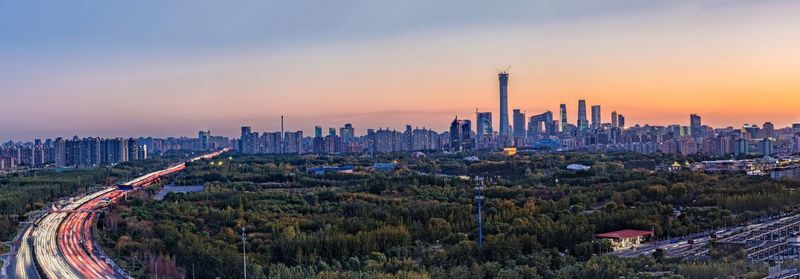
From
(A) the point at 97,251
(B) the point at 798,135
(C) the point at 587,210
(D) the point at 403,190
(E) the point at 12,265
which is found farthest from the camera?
(B) the point at 798,135

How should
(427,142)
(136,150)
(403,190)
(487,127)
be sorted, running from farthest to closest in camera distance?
1. (487,127)
2. (427,142)
3. (136,150)
4. (403,190)

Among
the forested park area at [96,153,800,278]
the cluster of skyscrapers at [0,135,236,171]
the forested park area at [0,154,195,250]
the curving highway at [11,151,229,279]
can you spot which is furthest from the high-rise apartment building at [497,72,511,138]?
the curving highway at [11,151,229,279]

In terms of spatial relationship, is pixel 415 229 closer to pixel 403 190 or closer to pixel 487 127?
pixel 403 190

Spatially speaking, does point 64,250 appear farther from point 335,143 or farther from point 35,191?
point 335,143

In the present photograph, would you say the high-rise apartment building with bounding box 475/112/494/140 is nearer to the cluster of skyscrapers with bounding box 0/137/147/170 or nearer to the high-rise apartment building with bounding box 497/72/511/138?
the high-rise apartment building with bounding box 497/72/511/138

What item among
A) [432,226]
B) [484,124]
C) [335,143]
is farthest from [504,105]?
[432,226]

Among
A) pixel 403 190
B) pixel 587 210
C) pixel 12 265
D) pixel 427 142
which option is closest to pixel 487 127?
pixel 427 142

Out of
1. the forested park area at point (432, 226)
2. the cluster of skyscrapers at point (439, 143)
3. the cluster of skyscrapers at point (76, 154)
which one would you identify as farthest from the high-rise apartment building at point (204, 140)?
the forested park area at point (432, 226)

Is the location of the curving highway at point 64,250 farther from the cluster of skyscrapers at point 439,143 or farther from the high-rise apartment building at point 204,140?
the high-rise apartment building at point 204,140
